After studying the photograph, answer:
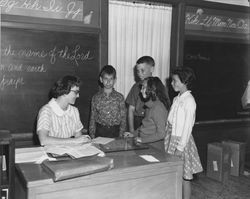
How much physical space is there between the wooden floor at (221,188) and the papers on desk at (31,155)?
1924 millimetres

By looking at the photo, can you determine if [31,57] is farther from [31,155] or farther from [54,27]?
[31,155]

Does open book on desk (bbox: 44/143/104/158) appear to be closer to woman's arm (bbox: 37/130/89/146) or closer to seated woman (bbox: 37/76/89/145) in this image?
woman's arm (bbox: 37/130/89/146)

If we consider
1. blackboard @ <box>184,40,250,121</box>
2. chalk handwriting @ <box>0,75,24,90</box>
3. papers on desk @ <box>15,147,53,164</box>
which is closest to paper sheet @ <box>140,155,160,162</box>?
papers on desk @ <box>15,147,53,164</box>

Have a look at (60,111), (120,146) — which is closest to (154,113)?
(120,146)

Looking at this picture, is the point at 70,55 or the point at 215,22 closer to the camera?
the point at 70,55

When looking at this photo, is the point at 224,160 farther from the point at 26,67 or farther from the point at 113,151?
the point at 26,67

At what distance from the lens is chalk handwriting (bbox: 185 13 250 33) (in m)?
4.01

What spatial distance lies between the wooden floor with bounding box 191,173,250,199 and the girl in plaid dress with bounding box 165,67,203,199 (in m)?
0.69

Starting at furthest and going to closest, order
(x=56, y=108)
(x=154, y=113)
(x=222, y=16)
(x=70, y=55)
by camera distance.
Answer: (x=222, y=16) → (x=70, y=55) → (x=154, y=113) → (x=56, y=108)

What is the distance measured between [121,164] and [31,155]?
2.00 ft

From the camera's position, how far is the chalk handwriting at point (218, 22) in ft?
13.1

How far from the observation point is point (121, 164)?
6.35ft

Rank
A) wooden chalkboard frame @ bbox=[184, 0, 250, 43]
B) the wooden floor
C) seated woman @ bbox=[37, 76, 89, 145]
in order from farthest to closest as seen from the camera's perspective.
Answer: wooden chalkboard frame @ bbox=[184, 0, 250, 43] < the wooden floor < seated woman @ bbox=[37, 76, 89, 145]

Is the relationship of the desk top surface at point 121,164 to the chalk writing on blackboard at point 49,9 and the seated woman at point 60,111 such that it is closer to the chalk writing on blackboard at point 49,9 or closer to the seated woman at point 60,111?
the seated woman at point 60,111
